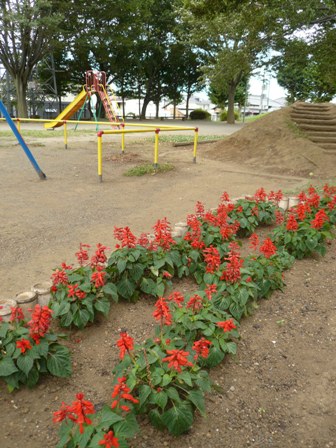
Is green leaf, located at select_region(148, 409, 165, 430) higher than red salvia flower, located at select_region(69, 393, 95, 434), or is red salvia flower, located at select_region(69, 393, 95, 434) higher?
red salvia flower, located at select_region(69, 393, 95, 434)

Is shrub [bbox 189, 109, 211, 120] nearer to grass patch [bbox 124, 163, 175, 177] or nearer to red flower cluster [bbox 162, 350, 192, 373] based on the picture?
grass patch [bbox 124, 163, 175, 177]

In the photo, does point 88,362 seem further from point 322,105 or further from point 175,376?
point 322,105

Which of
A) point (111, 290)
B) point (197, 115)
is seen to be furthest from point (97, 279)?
point (197, 115)

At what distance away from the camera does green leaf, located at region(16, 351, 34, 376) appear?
201cm

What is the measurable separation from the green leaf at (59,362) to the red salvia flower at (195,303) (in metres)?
0.76

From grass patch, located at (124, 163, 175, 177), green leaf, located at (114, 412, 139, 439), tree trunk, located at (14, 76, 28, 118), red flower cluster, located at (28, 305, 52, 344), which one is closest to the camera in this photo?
green leaf, located at (114, 412, 139, 439)

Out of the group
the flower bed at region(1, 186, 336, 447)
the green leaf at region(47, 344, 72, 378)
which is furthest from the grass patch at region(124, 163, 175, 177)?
the green leaf at region(47, 344, 72, 378)

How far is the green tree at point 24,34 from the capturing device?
20453 millimetres

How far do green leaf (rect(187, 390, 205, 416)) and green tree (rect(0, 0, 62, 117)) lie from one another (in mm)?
22240

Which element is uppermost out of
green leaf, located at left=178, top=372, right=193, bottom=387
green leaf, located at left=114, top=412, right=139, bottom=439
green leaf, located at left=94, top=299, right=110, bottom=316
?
green leaf, located at left=178, top=372, right=193, bottom=387

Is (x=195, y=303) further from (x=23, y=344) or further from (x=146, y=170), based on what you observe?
(x=146, y=170)

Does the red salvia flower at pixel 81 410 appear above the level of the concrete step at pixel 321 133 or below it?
below

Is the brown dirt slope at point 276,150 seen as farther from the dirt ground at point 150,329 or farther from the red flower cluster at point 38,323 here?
the red flower cluster at point 38,323

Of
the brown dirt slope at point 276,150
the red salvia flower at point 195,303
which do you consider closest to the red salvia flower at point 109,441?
the red salvia flower at point 195,303
